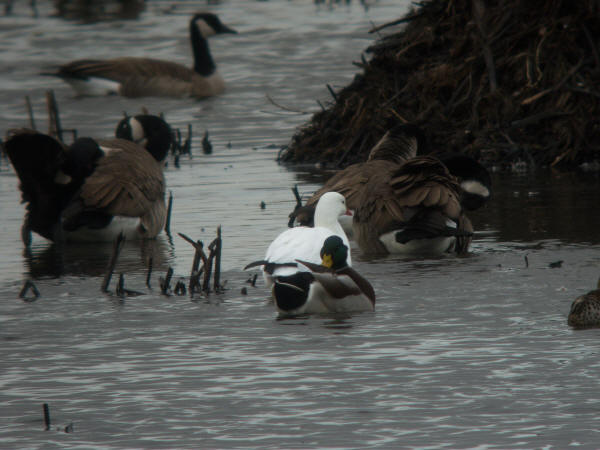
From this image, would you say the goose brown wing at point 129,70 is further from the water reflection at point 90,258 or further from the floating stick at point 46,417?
the floating stick at point 46,417

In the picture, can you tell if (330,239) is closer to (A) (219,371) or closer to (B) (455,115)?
(A) (219,371)

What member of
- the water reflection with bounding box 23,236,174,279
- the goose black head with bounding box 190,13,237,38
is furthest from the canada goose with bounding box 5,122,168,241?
the goose black head with bounding box 190,13,237,38

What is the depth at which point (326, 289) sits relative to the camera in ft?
25.1

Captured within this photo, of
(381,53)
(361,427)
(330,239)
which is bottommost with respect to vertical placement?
(361,427)

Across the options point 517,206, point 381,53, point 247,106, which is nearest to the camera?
point 517,206

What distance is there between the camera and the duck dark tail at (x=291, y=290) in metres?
7.51

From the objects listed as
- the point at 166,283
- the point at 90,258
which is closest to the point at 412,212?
the point at 166,283

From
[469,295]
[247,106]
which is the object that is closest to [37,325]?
[469,295]

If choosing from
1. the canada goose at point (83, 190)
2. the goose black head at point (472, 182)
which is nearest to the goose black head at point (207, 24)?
the canada goose at point (83, 190)

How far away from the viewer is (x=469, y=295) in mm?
8250

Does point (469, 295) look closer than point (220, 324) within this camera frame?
No

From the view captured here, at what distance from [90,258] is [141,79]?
16.2 meters

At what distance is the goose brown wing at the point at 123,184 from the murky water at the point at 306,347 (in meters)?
0.39

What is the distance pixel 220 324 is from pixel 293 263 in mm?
712
